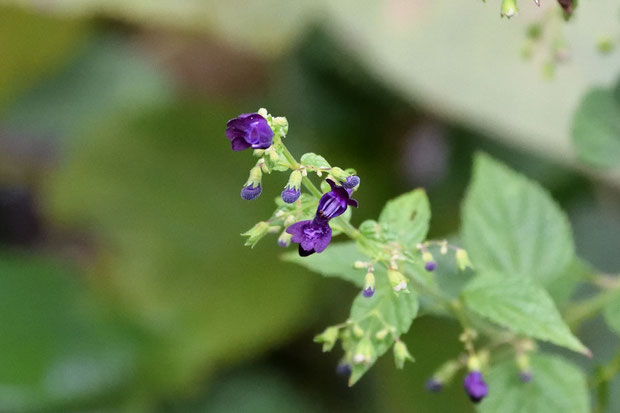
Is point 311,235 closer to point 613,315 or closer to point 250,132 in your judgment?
point 250,132

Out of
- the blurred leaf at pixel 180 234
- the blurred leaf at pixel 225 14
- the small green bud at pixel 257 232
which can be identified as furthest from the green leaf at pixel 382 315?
the blurred leaf at pixel 225 14

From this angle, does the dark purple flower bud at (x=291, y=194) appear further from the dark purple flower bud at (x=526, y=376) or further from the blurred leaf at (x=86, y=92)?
the blurred leaf at (x=86, y=92)

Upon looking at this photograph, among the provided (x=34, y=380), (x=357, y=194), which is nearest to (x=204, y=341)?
(x=34, y=380)

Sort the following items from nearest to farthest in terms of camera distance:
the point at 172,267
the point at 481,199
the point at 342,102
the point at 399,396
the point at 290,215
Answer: the point at 290,215
the point at 481,199
the point at 399,396
the point at 172,267
the point at 342,102

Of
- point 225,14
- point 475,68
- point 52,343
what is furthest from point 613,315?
point 225,14

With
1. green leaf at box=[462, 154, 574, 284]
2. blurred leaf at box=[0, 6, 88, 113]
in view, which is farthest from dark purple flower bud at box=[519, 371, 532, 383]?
blurred leaf at box=[0, 6, 88, 113]

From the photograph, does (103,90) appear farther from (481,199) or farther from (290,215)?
(290,215)

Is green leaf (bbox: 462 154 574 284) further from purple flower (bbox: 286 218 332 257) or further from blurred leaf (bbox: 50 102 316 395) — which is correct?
blurred leaf (bbox: 50 102 316 395)
